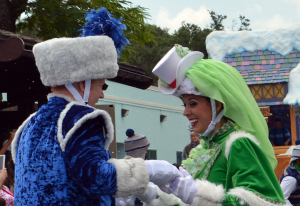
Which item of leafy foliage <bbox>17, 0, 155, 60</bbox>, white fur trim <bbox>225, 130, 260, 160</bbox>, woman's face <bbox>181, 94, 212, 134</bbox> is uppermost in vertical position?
leafy foliage <bbox>17, 0, 155, 60</bbox>

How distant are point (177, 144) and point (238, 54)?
6716 mm

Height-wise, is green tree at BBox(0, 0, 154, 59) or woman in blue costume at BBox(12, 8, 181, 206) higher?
green tree at BBox(0, 0, 154, 59)

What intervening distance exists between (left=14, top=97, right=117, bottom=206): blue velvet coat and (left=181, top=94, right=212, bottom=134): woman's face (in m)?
0.66

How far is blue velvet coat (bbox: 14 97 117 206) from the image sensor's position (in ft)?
6.48

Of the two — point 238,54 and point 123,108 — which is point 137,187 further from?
point 123,108

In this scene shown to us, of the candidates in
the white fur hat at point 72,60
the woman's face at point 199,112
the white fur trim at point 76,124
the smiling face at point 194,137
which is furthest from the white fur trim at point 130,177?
the smiling face at point 194,137

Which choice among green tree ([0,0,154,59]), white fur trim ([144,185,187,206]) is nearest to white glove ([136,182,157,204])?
white fur trim ([144,185,187,206])

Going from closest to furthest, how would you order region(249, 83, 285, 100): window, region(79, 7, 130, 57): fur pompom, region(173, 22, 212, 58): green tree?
region(79, 7, 130, 57): fur pompom → region(249, 83, 285, 100): window → region(173, 22, 212, 58): green tree

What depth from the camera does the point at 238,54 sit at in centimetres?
1180

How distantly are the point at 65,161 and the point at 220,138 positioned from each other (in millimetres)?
942

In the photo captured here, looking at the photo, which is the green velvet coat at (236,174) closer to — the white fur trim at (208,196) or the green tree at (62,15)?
the white fur trim at (208,196)

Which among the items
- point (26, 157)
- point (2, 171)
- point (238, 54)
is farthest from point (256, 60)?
point (26, 157)

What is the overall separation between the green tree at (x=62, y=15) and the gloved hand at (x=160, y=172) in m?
5.44

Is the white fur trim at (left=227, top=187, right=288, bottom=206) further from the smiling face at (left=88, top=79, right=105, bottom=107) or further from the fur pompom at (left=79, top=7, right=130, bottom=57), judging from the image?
the fur pompom at (left=79, top=7, right=130, bottom=57)
